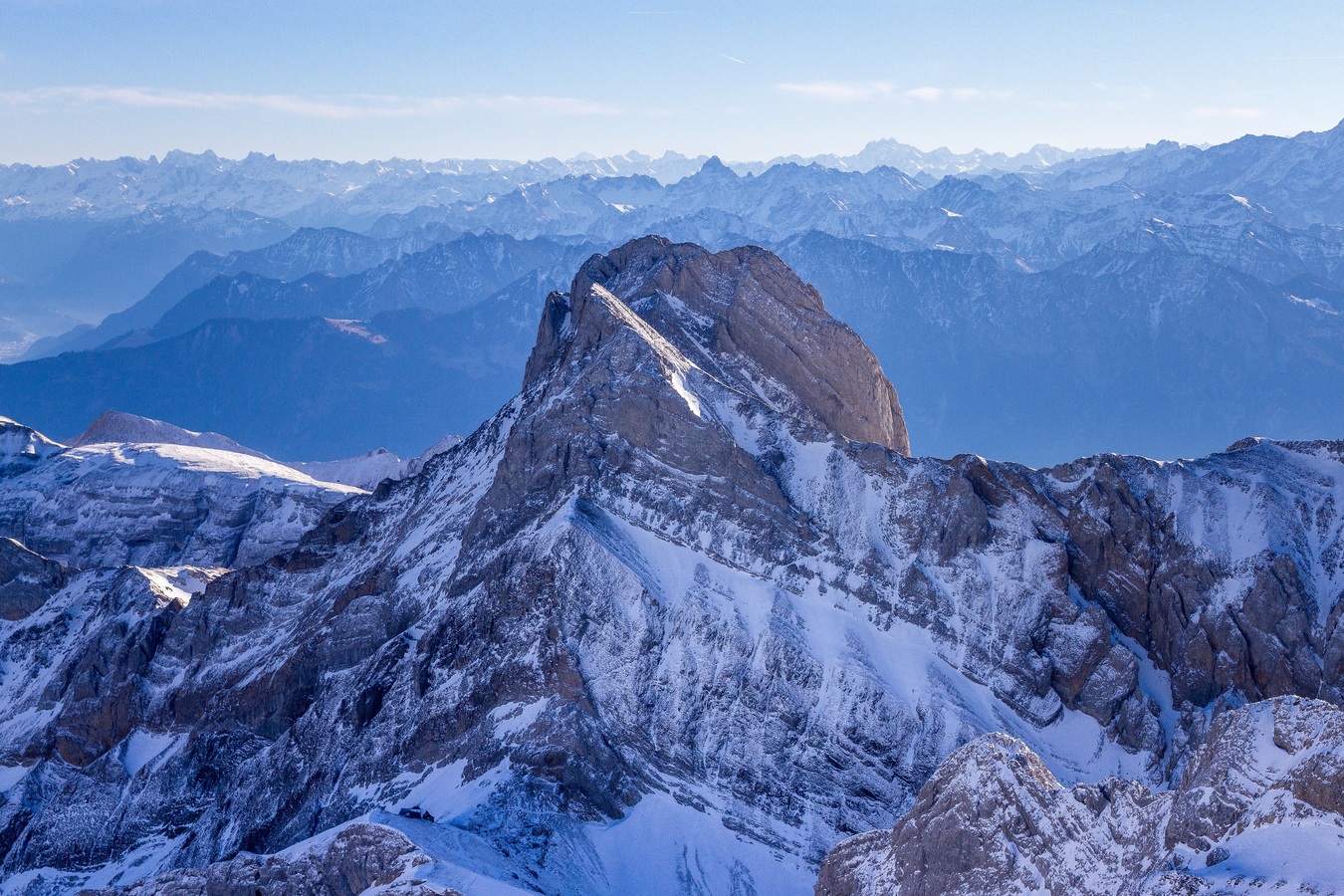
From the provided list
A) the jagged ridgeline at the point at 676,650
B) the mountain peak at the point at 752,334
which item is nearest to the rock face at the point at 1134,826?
the jagged ridgeline at the point at 676,650

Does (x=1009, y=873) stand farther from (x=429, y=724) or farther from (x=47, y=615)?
(x=47, y=615)

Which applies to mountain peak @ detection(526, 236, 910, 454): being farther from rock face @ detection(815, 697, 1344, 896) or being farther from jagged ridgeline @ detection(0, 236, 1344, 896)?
rock face @ detection(815, 697, 1344, 896)

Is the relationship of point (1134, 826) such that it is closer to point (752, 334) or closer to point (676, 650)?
point (676, 650)

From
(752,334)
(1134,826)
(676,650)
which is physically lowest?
(676,650)

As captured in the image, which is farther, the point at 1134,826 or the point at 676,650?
the point at 676,650

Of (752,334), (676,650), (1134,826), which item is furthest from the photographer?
(752,334)

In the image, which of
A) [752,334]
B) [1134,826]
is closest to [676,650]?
[752,334]

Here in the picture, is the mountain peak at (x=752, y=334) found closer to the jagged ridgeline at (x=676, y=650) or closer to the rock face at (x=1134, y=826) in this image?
the jagged ridgeline at (x=676, y=650)
